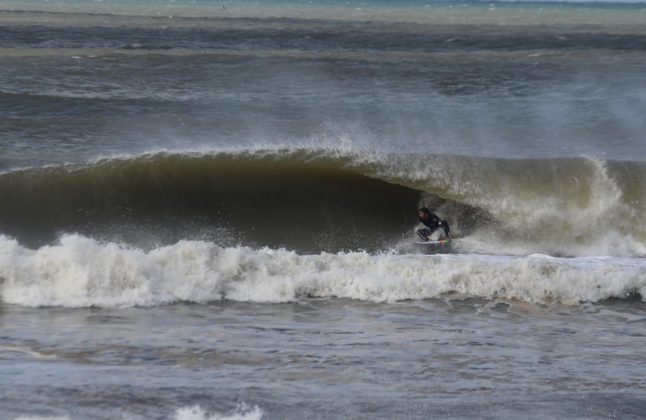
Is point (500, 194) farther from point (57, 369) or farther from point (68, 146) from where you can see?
point (57, 369)

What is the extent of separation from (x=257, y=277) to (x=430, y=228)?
370cm

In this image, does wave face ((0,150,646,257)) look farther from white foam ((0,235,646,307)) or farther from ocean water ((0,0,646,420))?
white foam ((0,235,646,307))

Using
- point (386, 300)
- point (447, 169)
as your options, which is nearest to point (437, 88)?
point (447, 169)

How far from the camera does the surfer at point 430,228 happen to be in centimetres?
1417

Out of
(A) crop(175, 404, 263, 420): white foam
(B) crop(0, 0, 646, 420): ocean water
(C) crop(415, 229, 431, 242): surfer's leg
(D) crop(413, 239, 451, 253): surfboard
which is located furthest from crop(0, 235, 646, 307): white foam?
(A) crop(175, 404, 263, 420): white foam

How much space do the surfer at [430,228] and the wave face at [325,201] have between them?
570 millimetres

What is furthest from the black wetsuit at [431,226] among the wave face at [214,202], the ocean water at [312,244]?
the wave face at [214,202]

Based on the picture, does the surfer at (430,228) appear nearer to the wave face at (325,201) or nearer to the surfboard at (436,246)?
the surfboard at (436,246)

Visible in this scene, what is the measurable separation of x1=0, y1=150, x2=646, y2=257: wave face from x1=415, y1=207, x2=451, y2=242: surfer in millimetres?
570

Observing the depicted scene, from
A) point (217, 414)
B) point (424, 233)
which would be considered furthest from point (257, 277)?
point (217, 414)

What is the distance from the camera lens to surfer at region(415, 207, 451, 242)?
14.2m

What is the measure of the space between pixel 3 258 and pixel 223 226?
172 inches

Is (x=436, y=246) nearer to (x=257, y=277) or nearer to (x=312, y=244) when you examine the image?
(x=312, y=244)

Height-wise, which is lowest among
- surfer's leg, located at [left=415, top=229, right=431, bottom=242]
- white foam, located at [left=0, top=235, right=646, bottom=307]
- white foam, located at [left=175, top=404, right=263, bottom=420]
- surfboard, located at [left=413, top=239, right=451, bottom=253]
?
white foam, located at [left=175, top=404, right=263, bottom=420]
